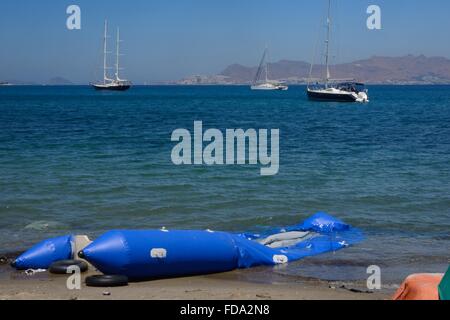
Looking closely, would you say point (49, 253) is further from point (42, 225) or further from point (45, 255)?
point (42, 225)

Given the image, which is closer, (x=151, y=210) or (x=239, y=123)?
(x=151, y=210)

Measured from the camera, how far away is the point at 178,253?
9.64m

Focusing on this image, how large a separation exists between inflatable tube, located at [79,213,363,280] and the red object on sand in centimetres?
361

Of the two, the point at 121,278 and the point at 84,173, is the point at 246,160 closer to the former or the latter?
the point at 84,173

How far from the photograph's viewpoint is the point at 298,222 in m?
14.5

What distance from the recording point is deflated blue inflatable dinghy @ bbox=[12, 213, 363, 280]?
921cm

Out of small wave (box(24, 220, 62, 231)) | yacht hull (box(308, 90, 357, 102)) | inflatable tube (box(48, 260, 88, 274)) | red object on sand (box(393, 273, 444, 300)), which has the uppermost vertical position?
yacht hull (box(308, 90, 357, 102))

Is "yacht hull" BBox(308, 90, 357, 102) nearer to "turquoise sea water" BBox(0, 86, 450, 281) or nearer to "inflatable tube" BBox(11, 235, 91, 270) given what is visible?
"turquoise sea water" BBox(0, 86, 450, 281)

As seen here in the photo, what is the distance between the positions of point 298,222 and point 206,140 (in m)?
19.4

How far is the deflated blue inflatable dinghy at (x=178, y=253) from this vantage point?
30.2ft

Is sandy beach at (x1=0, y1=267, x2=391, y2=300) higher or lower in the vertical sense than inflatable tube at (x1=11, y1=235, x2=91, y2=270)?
lower

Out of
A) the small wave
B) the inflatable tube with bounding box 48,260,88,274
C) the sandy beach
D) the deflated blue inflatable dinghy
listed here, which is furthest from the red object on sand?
the small wave

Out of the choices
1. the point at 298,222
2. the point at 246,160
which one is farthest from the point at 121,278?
the point at 246,160

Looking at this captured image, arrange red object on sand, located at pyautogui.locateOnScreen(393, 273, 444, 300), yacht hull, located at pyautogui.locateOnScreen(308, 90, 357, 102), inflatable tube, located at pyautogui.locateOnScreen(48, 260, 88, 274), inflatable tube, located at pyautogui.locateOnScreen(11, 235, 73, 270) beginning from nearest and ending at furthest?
1. red object on sand, located at pyautogui.locateOnScreen(393, 273, 444, 300)
2. inflatable tube, located at pyautogui.locateOnScreen(48, 260, 88, 274)
3. inflatable tube, located at pyautogui.locateOnScreen(11, 235, 73, 270)
4. yacht hull, located at pyautogui.locateOnScreen(308, 90, 357, 102)
